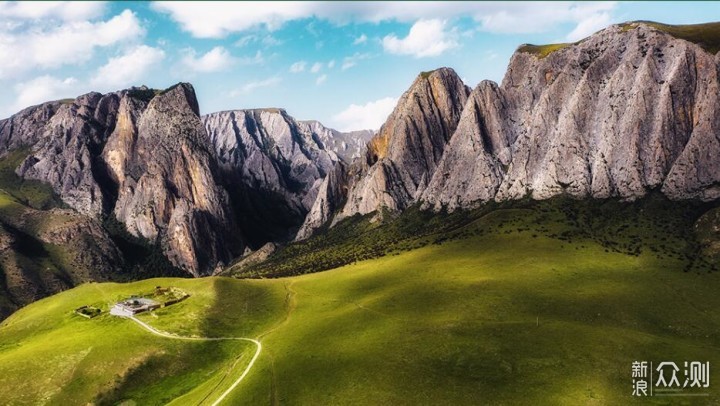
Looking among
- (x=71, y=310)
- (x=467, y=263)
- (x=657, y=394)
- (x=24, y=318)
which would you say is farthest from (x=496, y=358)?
(x=24, y=318)

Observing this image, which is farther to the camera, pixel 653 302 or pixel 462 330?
pixel 653 302

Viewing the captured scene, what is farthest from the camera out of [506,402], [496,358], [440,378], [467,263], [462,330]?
[467,263]

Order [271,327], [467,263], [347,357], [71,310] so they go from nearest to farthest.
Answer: [347,357]
[271,327]
[71,310]
[467,263]

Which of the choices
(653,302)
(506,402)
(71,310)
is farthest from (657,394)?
(71,310)

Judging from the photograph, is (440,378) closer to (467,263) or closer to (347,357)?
(347,357)

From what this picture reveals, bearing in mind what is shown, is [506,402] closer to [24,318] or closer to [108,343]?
[108,343]

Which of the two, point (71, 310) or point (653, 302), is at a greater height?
point (71, 310)
